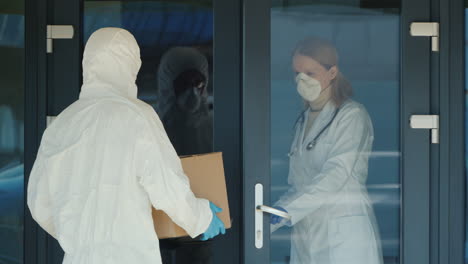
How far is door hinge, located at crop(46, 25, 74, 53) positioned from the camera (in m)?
3.16

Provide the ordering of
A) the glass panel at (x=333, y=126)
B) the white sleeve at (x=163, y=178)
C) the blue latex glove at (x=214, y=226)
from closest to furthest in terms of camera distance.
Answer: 1. the white sleeve at (x=163, y=178)
2. the blue latex glove at (x=214, y=226)
3. the glass panel at (x=333, y=126)

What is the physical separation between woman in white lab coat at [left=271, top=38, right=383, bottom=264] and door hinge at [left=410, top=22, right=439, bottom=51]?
0.34 metres

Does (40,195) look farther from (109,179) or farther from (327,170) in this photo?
(327,170)

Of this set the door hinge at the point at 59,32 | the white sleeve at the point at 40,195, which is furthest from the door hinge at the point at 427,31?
the white sleeve at the point at 40,195

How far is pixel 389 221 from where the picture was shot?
309 cm

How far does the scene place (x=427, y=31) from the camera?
9.98 ft

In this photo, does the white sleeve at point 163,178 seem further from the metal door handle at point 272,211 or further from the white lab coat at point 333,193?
the white lab coat at point 333,193

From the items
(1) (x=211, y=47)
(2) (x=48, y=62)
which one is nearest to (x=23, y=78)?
(2) (x=48, y=62)

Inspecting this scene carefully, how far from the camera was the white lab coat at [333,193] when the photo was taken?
9.84ft

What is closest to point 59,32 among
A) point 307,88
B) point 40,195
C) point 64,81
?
point 64,81

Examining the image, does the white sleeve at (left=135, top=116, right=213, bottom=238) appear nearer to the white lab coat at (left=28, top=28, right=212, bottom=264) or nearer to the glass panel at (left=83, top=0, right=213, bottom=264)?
the white lab coat at (left=28, top=28, right=212, bottom=264)

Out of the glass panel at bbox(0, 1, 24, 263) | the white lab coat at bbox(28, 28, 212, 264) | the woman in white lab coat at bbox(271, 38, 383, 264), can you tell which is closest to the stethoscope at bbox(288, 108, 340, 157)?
the woman in white lab coat at bbox(271, 38, 383, 264)

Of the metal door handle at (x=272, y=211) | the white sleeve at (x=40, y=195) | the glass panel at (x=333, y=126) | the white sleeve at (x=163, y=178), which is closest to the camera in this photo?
the white sleeve at (x=163, y=178)

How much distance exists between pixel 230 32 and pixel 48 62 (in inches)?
31.3
